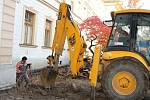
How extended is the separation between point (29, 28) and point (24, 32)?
1145 mm

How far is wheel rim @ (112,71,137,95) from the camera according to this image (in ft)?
29.6

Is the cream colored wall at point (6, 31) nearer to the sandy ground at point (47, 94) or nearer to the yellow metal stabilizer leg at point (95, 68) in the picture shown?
the sandy ground at point (47, 94)

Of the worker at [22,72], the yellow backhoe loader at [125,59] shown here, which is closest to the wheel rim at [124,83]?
the yellow backhoe loader at [125,59]

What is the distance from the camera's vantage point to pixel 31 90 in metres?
10.6

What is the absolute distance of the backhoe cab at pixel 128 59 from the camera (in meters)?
8.97

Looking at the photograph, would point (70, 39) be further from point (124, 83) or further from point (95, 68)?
point (124, 83)

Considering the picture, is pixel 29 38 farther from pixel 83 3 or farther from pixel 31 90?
pixel 83 3

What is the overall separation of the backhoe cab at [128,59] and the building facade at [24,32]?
3.27 m

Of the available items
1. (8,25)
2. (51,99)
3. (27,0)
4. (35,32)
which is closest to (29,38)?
(35,32)

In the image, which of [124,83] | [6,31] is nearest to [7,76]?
[6,31]

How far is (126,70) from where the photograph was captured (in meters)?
9.05

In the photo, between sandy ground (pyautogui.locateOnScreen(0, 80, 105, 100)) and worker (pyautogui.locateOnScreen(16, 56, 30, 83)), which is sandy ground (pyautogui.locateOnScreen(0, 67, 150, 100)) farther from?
worker (pyautogui.locateOnScreen(16, 56, 30, 83))

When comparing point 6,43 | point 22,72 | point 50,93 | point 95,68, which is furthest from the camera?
point 22,72

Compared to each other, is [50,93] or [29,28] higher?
[29,28]
